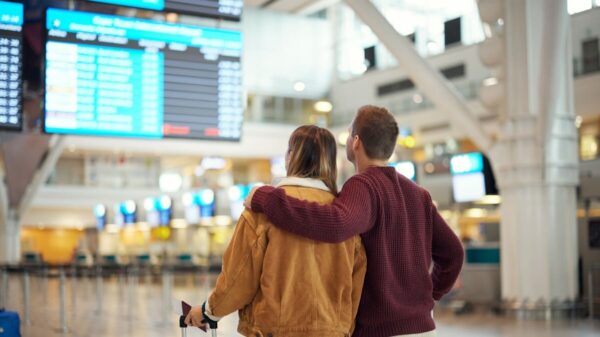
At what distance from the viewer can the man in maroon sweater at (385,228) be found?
9.48 feet

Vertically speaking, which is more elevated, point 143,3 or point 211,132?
point 143,3

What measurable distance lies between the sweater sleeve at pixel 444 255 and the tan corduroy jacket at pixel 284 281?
19.8 inches

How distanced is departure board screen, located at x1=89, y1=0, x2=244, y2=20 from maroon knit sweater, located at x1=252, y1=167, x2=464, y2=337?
7.75 m

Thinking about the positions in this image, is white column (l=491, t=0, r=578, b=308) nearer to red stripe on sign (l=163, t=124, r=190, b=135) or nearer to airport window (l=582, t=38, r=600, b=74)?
red stripe on sign (l=163, t=124, r=190, b=135)

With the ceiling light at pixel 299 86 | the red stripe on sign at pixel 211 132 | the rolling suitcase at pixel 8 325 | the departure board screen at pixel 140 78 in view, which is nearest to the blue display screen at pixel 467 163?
the departure board screen at pixel 140 78

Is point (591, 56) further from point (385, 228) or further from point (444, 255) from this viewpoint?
point (385, 228)

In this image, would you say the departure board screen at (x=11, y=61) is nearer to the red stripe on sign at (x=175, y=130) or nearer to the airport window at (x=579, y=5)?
the red stripe on sign at (x=175, y=130)

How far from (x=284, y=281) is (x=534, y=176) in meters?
10.7

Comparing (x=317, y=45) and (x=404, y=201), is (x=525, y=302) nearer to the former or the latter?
(x=404, y=201)

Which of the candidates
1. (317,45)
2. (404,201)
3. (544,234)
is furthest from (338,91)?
(404,201)

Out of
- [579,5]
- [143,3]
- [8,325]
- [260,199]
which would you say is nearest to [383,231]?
[260,199]

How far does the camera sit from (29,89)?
10.2m

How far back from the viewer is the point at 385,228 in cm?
298

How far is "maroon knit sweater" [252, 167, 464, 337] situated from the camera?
108 inches
